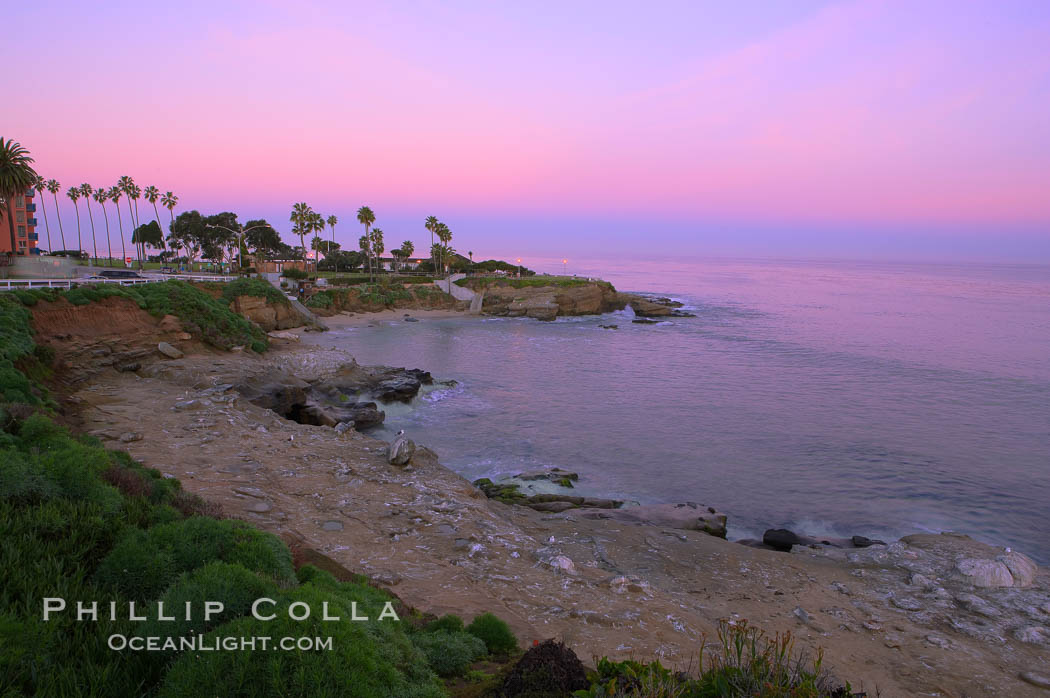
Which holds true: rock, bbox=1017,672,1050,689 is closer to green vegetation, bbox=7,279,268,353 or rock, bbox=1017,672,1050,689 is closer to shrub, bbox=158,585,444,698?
shrub, bbox=158,585,444,698

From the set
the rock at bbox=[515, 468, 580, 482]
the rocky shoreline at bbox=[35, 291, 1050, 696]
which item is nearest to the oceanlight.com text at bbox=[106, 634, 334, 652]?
the rocky shoreline at bbox=[35, 291, 1050, 696]

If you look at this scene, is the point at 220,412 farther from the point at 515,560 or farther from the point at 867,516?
the point at 867,516

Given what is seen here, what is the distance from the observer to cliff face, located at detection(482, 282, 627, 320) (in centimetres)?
7312

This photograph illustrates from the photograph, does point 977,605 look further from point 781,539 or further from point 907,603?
point 781,539

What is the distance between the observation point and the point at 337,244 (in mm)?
123688

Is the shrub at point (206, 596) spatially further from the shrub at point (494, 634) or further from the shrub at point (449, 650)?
the shrub at point (494, 634)

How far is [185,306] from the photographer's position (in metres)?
25.3

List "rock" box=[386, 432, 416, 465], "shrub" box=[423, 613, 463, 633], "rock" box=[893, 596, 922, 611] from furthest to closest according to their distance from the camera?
"rock" box=[386, 432, 416, 465]
"rock" box=[893, 596, 922, 611]
"shrub" box=[423, 613, 463, 633]

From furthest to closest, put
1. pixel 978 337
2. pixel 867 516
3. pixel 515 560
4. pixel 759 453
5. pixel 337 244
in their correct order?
pixel 337 244
pixel 978 337
pixel 759 453
pixel 867 516
pixel 515 560

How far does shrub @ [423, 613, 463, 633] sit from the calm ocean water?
33.7 ft

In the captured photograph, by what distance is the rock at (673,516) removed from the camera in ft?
47.6

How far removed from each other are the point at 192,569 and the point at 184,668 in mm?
1915

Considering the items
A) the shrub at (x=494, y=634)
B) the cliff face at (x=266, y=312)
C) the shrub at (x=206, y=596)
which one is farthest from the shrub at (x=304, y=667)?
the cliff face at (x=266, y=312)

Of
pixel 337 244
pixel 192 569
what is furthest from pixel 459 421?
pixel 337 244
